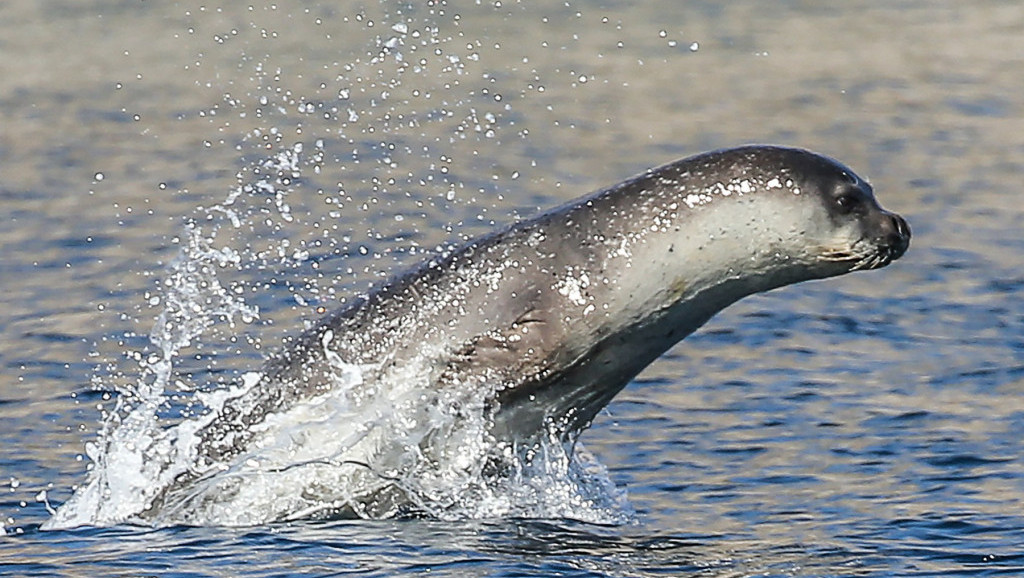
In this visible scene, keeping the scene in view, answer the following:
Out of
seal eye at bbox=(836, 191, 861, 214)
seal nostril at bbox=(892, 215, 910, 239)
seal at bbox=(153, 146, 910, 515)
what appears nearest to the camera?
seal at bbox=(153, 146, 910, 515)

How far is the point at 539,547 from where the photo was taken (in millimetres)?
8484

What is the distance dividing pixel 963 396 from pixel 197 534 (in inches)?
181

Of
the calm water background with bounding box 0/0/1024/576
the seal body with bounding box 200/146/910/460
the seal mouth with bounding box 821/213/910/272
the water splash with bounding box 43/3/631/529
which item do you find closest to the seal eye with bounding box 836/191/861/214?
the seal body with bounding box 200/146/910/460

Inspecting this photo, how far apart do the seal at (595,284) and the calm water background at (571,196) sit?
597 millimetres

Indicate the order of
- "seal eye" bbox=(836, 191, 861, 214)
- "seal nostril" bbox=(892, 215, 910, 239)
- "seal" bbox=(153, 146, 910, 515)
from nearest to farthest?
1. "seal" bbox=(153, 146, 910, 515)
2. "seal eye" bbox=(836, 191, 861, 214)
3. "seal nostril" bbox=(892, 215, 910, 239)

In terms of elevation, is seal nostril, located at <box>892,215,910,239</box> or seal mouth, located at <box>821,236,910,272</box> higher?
seal nostril, located at <box>892,215,910,239</box>

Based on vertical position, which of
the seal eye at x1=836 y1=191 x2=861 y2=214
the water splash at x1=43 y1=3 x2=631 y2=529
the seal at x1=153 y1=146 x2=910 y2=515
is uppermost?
the seal eye at x1=836 y1=191 x2=861 y2=214

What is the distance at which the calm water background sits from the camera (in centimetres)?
881

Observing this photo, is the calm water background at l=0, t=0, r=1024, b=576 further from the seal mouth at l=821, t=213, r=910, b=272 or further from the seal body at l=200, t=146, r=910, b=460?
the seal mouth at l=821, t=213, r=910, b=272

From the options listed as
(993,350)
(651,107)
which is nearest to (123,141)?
(651,107)

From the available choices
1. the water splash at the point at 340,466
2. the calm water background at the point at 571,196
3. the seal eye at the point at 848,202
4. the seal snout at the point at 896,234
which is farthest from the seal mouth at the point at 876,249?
the water splash at the point at 340,466

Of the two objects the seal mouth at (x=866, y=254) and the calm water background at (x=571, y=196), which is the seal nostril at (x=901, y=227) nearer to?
the seal mouth at (x=866, y=254)

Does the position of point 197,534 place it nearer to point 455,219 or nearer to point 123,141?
point 455,219

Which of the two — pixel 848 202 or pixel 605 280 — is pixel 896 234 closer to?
pixel 848 202
